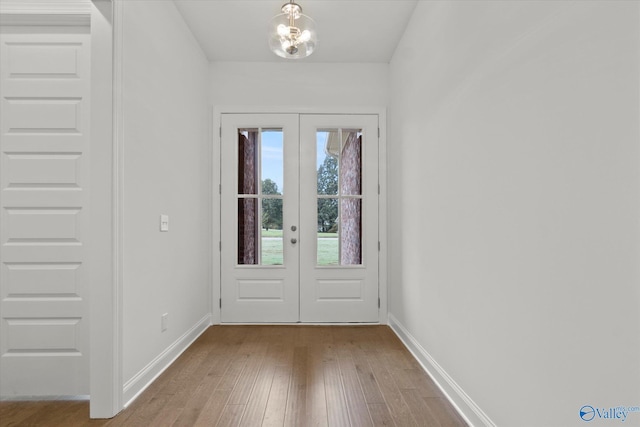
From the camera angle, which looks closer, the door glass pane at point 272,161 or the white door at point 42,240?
the white door at point 42,240

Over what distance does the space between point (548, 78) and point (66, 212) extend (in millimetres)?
2474

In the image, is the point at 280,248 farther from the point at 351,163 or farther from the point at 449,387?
the point at 449,387

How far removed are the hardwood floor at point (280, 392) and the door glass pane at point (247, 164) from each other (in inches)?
59.5

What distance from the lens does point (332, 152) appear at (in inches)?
158

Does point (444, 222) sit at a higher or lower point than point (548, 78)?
lower

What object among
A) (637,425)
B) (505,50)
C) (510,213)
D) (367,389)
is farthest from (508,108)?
(367,389)

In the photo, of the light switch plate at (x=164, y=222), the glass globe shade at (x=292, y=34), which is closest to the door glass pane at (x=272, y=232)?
the light switch plate at (x=164, y=222)

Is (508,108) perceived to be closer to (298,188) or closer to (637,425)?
(637,425)

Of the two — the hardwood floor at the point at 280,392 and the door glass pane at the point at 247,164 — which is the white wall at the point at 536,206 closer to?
the hardwood floor at the point at 280,392

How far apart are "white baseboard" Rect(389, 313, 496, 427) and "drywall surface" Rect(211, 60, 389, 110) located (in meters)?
2.35

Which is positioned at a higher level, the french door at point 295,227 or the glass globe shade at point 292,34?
the glass globe shade at point 292,34

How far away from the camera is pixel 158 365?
2.59m

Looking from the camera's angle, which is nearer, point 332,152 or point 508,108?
point 508,108

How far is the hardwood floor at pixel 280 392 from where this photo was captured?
1997 mm
